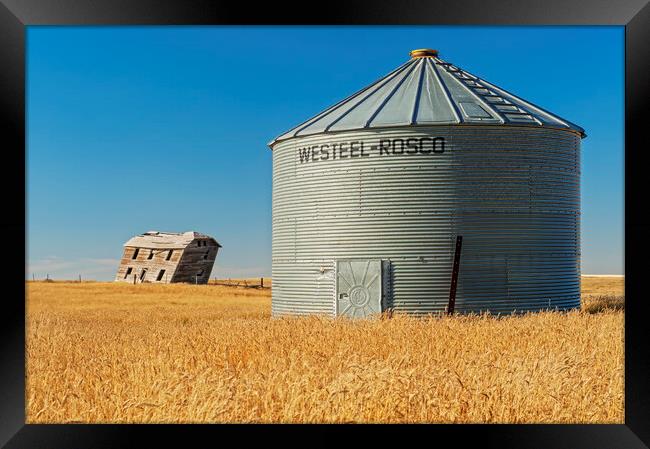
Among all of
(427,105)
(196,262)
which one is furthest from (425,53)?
(196,262)

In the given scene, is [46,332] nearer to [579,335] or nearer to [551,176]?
[579,335]

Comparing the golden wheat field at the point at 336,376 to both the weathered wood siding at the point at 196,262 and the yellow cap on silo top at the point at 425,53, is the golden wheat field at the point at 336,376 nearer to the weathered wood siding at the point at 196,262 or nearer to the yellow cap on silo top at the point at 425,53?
the yellow cap on silo top at the point at 425,53

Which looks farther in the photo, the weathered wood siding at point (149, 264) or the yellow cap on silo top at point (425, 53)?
the weathered wood siding at point (149, 264)

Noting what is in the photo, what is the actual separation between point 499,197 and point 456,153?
164 centimetres

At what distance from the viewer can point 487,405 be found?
22.2ft

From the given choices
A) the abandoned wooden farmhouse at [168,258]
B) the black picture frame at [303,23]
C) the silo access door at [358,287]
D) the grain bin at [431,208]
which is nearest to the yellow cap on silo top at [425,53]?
the grain bin at [431,208]

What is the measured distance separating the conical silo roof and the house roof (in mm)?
28259

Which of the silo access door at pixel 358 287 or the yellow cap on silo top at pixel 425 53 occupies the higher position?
the yellow cap on silo top at pixel 425 53

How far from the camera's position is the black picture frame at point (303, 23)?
565 cm

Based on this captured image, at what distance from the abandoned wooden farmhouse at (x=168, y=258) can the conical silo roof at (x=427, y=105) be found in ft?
92.9
